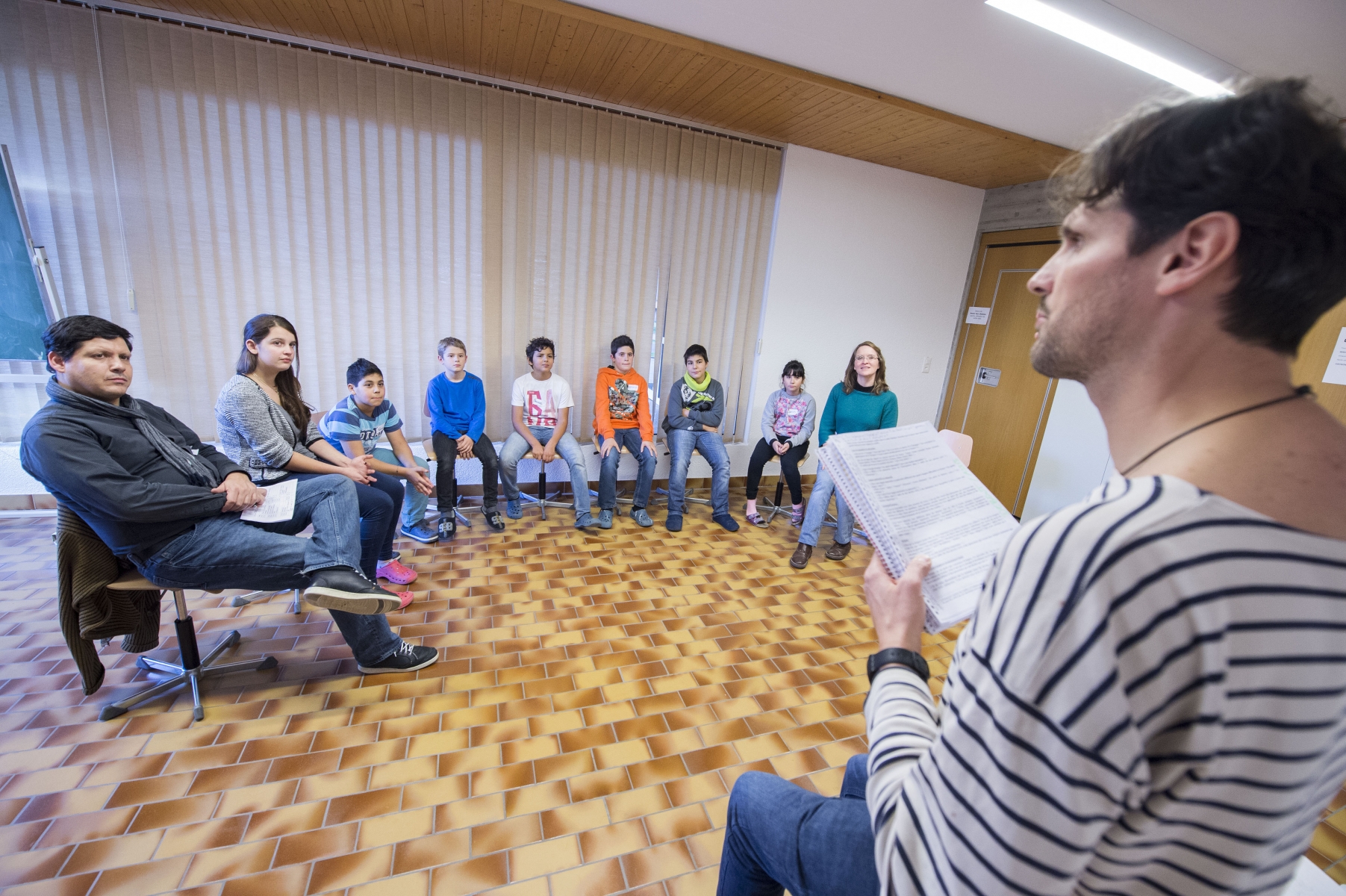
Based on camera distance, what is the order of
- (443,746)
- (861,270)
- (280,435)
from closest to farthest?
(443,746)
(280,435)
(861,270)

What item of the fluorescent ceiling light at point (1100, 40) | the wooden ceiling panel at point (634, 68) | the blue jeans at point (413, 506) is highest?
the fluorescent ceiling light at point (1100, 40)

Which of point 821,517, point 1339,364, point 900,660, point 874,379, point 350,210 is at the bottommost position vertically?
point 821,517

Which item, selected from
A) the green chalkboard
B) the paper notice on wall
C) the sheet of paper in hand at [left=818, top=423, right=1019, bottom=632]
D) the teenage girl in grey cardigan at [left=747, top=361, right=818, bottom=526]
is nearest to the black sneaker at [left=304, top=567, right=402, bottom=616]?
the sheet of paper in hand at [left=818, top=423, right=1019, bottom=632]

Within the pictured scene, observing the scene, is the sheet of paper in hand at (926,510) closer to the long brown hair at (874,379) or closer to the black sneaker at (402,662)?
the black sneaker at (402,662)

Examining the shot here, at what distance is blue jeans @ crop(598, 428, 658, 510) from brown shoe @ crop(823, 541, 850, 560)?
54.0 inches

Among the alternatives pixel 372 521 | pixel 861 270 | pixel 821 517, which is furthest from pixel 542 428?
pixel 861 270

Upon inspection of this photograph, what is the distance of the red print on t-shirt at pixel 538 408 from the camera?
379 cm

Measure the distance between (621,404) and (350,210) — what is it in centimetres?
213

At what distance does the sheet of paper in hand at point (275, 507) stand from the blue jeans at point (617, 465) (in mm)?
2005

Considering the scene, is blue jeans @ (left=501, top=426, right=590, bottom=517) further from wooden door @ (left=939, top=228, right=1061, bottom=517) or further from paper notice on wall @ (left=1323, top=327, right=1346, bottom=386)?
paper notice on wall @ (left=1323, top=327, right=1346, bottom=386)

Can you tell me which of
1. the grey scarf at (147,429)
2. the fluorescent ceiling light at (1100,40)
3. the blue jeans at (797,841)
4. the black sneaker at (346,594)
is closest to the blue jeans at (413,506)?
the grey scarf at (147,429)

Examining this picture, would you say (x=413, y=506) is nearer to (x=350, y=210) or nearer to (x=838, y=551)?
(x=350, y=210)

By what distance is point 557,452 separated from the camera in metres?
3.92

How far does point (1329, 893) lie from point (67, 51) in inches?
221
